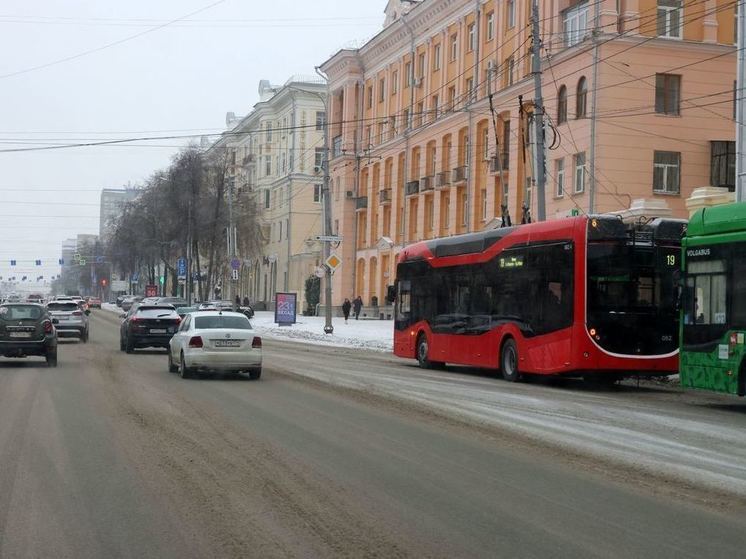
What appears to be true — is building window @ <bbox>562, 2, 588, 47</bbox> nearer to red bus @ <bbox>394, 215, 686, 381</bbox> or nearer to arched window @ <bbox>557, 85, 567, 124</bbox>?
arched window @ <bbox>557, 85, 567, 124</bbox>

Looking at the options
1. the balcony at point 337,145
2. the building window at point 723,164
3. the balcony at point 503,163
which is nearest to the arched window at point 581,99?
the building window at point 723,164

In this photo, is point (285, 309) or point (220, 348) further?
point (285, 309)

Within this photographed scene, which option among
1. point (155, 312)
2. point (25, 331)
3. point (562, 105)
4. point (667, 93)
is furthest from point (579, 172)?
point (25, 331)

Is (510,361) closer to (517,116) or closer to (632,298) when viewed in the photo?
(632,298)

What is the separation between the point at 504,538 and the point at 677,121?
41504mm

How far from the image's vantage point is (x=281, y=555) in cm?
696

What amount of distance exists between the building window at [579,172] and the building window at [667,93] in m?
3.77

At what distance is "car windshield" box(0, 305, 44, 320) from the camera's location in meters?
26.0

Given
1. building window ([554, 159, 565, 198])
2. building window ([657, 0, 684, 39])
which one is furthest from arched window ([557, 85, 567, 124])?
building window ([657, 0, 684, 39])

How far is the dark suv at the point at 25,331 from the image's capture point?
84.5 feet

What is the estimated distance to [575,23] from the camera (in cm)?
4722

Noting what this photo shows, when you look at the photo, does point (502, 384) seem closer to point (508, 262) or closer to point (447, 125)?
point (508, 262)

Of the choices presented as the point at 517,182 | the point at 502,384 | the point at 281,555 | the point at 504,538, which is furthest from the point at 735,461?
the point at 517,182

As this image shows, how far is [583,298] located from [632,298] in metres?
1.08
